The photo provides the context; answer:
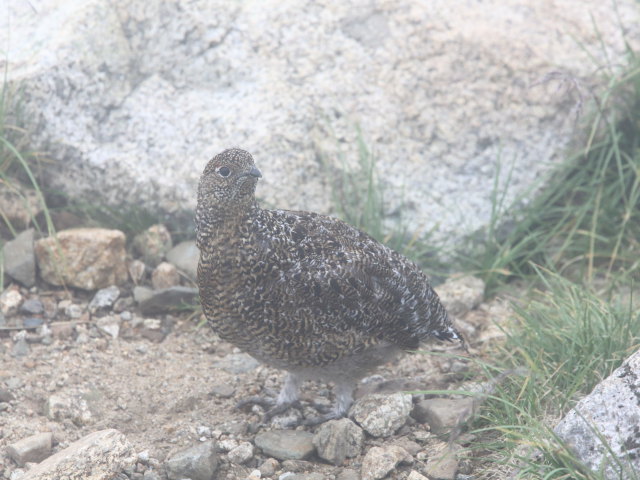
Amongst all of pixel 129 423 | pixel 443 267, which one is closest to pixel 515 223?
pixel 443 267

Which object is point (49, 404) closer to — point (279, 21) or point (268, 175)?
point (268, 175)

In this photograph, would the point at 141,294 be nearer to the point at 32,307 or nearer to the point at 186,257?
the point at 186,257

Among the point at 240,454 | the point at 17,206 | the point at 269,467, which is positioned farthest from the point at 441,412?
the point at 17,206

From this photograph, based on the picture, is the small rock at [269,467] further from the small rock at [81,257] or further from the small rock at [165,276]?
the small rock at [81,257]

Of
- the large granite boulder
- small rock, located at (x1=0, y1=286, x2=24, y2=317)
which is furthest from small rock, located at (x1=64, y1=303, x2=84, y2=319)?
the large granite boulder

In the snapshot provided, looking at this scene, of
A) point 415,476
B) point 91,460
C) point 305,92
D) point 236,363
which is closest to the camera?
point 91,460

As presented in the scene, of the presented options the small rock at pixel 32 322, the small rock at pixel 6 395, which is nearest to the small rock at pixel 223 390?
the small rock at pixel 6 395
